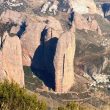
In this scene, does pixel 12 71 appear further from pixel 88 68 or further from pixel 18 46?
pixel 88 68

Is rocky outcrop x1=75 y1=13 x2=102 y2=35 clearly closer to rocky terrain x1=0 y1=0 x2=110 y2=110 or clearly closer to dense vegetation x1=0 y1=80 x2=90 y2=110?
rocky terrain x1=0 y1=0 x2=110 y2=110

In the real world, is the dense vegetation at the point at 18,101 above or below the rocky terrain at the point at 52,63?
above

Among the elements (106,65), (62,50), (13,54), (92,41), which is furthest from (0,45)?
(92,41)

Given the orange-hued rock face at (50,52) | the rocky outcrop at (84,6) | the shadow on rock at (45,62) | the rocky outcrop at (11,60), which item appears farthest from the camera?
the rocky outcrop at (84,6)

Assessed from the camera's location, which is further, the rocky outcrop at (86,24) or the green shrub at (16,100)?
the rocky outcrop at (86,24)

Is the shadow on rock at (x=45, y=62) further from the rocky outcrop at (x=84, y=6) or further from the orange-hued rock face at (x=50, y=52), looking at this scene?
the rocky outcrop at (x=84, y=6)

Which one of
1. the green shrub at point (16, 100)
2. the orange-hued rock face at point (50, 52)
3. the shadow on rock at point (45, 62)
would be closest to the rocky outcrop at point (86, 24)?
the orange-hued rock face at point (50, 52)
